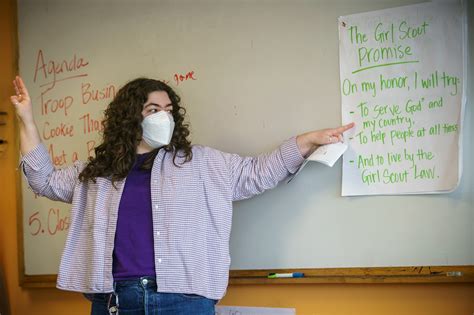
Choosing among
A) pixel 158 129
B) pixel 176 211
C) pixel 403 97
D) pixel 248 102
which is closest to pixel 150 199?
pixel 176 211

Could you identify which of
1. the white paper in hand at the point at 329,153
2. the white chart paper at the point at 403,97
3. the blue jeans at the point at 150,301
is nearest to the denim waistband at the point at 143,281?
the blue jeans at the point at 150,301

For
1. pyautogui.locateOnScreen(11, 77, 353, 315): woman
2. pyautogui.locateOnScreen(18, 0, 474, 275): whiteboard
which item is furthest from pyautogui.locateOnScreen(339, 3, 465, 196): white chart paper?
pyautogui.locateOnScreen(11, 77, 353, 315): woman

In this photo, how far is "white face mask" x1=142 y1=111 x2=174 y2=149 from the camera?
1.50 metres

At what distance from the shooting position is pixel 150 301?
1353mm

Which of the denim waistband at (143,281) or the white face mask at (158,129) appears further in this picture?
the white face mask at (158,129)

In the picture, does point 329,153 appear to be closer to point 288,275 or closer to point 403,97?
point 403,97

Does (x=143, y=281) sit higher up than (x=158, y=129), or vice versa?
(x=158, y=129)

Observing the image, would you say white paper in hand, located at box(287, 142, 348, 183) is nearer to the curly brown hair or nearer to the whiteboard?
the whiteboard

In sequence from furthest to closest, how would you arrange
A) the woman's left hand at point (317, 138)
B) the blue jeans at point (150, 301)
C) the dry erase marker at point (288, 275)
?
the dry erase marker at point (288, 275) < the woman's left hand at point (317, 138) < the blue jeans at point (150, 301)

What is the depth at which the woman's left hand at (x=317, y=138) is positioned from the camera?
1466 millimetres

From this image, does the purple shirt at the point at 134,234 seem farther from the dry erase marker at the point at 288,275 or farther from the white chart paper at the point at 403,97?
the white chart paper at the point at 403,97

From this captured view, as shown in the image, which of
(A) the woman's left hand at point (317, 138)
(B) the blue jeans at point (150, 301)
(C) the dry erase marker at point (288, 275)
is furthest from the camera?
(C) the dry erase marker at point (288, 275)

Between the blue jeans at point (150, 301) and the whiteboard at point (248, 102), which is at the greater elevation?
the whiteboard at point (248, 102)

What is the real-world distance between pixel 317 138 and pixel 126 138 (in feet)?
2.01
